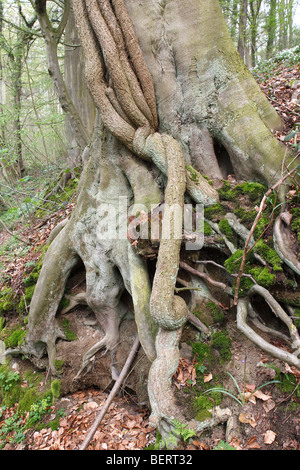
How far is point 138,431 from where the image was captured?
120 inches

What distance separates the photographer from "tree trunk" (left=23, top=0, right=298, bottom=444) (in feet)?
10.4

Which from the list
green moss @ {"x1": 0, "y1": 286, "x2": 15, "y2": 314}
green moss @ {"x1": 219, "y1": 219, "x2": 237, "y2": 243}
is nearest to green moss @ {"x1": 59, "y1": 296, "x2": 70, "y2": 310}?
green moss @ {"x1": 0, "y1": 286, "x2": 15, "y2": 314}

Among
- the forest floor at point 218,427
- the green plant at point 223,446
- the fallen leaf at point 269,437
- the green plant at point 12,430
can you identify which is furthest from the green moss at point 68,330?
the fallen leaf at point 269,437

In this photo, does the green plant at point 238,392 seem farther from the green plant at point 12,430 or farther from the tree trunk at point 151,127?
the green plant at point 12,430

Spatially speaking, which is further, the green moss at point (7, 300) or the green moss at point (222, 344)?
the green moss at point (7, 300)

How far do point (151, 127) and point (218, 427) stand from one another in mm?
3292

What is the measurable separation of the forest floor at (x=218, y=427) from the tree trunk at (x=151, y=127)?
50cm

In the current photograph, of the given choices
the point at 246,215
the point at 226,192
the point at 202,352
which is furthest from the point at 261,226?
the point at 202,352

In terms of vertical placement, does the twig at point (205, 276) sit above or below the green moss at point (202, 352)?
above

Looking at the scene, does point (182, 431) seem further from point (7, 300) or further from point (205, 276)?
point (7, 300)

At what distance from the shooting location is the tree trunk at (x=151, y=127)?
10.4ft

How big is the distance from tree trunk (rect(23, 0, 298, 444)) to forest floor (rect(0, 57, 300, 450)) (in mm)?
502

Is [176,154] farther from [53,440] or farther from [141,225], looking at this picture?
[53,440]
